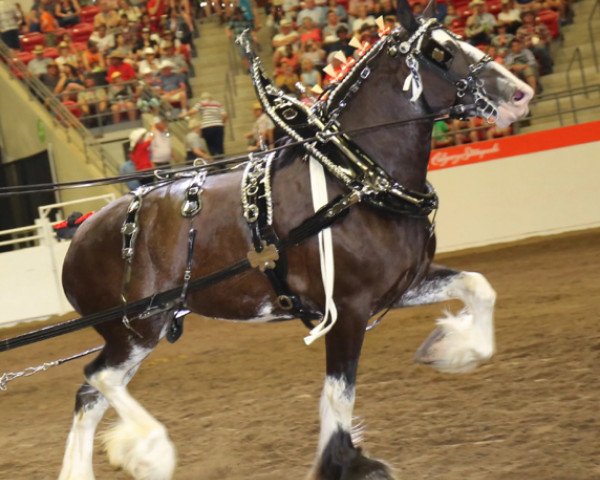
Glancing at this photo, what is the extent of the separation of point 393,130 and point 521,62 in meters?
9.32

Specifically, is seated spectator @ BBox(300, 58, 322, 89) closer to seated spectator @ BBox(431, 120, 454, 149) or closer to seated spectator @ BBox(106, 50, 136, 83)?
seated spectator @ BBox(431, 120, 454, 149)

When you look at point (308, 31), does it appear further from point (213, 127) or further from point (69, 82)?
point (69, 82)

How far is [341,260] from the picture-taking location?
4.60m

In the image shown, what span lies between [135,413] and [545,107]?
1007cm

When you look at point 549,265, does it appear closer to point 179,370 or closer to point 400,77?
point 179,370

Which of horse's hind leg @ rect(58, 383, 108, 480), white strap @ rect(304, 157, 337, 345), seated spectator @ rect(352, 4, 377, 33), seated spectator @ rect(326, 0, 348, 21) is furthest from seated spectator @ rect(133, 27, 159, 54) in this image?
white strap @ rect(304, 157, 337, 345)

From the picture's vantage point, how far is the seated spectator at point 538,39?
45.7 feet

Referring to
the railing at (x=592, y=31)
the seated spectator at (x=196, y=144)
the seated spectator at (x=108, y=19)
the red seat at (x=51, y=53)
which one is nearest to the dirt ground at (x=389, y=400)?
the seated spectator at (x=196, y=144)

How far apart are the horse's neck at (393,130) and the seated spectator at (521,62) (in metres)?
8.93

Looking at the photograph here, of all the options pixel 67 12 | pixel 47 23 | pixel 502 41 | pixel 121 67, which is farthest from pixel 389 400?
pixel 67 12

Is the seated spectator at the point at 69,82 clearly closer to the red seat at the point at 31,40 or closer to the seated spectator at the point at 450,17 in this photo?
the red seat at the point at 31,40

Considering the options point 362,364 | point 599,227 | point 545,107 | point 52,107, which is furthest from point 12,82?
point 362,364

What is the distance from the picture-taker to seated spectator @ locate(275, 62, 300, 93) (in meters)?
13.2

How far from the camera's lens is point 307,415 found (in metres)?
6.05
